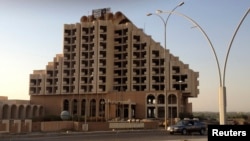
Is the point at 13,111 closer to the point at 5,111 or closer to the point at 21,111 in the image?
the point at 5,111

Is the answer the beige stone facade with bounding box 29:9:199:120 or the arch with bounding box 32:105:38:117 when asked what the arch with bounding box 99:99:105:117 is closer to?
the beige stone facade with bounding box 29:9:199:120

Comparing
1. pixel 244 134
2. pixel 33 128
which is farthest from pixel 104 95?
pixel 244 134

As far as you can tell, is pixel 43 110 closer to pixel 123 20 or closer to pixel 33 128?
pixel 123 20

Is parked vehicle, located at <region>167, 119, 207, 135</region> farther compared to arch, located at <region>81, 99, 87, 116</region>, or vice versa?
arch, located at <region>81, 99, 87, 116</region>

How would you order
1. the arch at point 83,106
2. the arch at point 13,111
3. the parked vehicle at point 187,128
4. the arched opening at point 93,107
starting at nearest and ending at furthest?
the parked vehicle at point 187,128
the arch at point 13,111
the arched opening at point 93,107
the arch at point 83,106

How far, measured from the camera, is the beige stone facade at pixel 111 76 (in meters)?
89.6

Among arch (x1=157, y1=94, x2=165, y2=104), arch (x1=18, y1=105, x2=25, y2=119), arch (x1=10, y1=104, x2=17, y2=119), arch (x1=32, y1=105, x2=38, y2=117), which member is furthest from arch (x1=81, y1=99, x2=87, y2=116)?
arch (x1=157, y1=94, x2=165, y2=104)

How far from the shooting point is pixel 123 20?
105 metres

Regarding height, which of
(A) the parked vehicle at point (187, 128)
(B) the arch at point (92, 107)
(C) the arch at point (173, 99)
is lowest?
(A) the parked vehicle at point (187, 128)

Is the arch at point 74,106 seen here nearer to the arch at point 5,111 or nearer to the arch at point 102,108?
the arch at point 102,108

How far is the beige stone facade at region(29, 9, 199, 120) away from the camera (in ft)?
294

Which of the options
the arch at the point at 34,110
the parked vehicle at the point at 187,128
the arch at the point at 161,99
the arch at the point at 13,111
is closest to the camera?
the parked vehicle at the point at 187,128

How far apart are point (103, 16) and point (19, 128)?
69.5 metres

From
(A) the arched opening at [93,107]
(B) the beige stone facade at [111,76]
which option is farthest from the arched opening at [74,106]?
(A) the arched opening at [93,107]
